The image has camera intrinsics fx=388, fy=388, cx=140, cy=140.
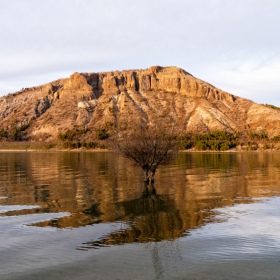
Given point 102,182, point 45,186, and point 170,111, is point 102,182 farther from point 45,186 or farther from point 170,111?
point 170,111

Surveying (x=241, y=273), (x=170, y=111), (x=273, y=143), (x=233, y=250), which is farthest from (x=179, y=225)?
(x=170, y=111)

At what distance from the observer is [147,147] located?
24.3 metres

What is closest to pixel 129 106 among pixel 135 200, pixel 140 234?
pixel 135 200

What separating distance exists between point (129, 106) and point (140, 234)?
398 feet

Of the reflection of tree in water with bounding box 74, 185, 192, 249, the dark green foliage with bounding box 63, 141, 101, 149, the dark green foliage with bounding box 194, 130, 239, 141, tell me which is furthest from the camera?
the dark green foliage with bounding box 194, 130, 239, 141

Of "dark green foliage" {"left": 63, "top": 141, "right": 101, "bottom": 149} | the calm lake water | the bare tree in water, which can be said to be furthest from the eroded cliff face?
the calm lake water

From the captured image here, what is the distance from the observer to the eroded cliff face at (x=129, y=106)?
120875mm

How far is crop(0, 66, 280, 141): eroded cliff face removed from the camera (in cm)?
12088

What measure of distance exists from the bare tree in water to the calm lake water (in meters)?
3.27

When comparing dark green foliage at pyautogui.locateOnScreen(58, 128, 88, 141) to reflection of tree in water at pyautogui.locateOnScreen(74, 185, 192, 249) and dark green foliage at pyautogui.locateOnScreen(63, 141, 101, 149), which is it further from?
reflection of tree in water at pyautogui.locateOnScreen(74, 185, 192, 249)

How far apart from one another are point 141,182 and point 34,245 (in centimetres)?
1567

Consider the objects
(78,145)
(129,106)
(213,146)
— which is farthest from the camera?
(129,106)

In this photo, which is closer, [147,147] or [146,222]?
[146,222]

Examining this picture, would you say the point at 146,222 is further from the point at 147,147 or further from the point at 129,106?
the point at 129,106
